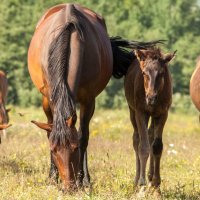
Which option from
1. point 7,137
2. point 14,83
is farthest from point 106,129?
point 14,83

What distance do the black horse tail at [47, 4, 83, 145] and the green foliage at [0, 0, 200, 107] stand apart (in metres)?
30.0

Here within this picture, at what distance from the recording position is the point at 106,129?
17375 mm

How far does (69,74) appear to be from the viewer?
7016mm

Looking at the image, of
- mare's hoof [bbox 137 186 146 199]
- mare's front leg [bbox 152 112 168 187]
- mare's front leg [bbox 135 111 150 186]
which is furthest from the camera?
mare's front leg [bbox 152 112 168 187]

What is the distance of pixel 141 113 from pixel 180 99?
3468 centimetres

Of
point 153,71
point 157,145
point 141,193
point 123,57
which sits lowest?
point 141,193

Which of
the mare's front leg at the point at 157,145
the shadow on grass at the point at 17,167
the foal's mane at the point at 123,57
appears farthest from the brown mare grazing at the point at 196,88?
the shadow on grass at the point at 17,167

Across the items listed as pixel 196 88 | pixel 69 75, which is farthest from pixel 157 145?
pixel 196 88

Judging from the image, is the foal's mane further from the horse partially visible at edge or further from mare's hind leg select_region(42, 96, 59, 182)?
mare's hind leg select_region(42, 96, 59, 182)

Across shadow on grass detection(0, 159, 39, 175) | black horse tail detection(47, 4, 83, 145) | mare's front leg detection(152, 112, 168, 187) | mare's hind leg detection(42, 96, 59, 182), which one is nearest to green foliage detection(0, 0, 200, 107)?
shadow on grass detection(0, 159, 39, 175)

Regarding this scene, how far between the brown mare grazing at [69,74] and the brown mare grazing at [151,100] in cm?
55

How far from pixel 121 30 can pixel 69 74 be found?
Result: 38.7 m

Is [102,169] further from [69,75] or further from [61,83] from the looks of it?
[61,83]

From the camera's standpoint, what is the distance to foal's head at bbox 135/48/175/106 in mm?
7129
